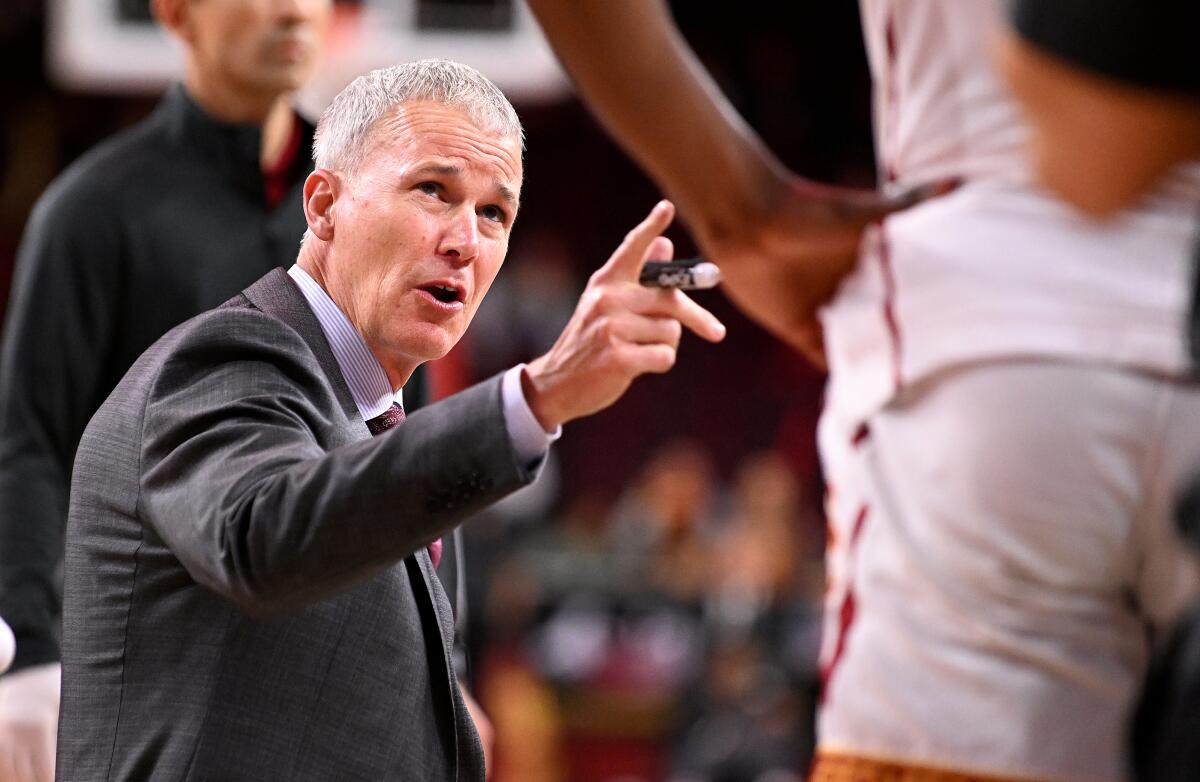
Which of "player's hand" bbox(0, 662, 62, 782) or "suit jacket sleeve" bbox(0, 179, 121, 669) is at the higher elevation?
"suit jacket sleeve" bbox(0, 179, 121, 669)

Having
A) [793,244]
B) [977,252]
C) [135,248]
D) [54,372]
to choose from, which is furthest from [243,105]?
[977,252]

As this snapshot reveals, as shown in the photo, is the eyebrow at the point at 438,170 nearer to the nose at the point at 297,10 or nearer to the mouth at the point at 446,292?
the mouth at the point at 446,292

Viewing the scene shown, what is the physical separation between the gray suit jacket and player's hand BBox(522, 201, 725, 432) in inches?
2.8

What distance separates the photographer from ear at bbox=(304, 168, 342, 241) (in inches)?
57.5

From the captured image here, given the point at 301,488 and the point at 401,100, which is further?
the point at 401,100

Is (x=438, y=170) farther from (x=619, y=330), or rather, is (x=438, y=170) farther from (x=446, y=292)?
(x=619, y=330)

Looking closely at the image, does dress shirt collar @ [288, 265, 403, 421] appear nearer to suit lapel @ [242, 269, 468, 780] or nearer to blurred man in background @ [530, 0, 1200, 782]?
suit lapel @ [242, 269, 468, 780]

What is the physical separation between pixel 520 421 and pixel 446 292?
209 millimetres

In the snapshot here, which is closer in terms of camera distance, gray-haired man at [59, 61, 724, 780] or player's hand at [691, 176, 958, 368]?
gray-haired man at [59, 61, 724, 780]

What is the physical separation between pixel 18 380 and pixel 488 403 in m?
1.23

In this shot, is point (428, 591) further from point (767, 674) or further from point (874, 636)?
point (767, 674)

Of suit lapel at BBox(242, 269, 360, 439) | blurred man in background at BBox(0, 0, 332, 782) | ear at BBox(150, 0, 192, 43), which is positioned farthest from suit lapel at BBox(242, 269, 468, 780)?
ear at BBox(150, 0, 192, 43)

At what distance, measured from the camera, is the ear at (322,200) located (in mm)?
1461

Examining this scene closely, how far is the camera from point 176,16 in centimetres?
240
